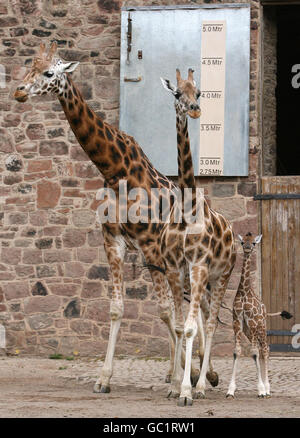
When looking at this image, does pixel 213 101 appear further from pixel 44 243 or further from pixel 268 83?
pixel 44 243

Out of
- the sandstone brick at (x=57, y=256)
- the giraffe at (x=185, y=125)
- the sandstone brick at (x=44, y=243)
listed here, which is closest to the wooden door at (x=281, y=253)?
the sandstone brick at (x=57, y=256)

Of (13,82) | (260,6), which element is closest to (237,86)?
(260,6)

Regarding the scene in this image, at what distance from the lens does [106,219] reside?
7.43m

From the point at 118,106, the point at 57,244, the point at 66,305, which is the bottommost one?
the point at 66,305

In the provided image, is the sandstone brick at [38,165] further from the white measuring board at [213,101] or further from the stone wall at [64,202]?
the white measuring board at [213,101]

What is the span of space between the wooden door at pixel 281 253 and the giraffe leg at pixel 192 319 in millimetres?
3882

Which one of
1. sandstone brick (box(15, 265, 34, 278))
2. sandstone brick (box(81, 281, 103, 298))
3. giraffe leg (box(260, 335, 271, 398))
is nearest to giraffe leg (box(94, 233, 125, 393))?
giraffe leg (box(260, 335, 271, 398))

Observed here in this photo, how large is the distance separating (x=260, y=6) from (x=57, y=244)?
3.96m

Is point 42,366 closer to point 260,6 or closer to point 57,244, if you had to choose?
point 57,244

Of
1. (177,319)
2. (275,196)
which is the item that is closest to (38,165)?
(275,196)

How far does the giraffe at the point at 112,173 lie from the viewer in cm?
715

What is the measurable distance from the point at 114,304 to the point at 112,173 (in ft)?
3.81

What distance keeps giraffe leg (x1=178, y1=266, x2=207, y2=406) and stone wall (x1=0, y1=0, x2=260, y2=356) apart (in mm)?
3748

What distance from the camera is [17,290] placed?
1070cm
